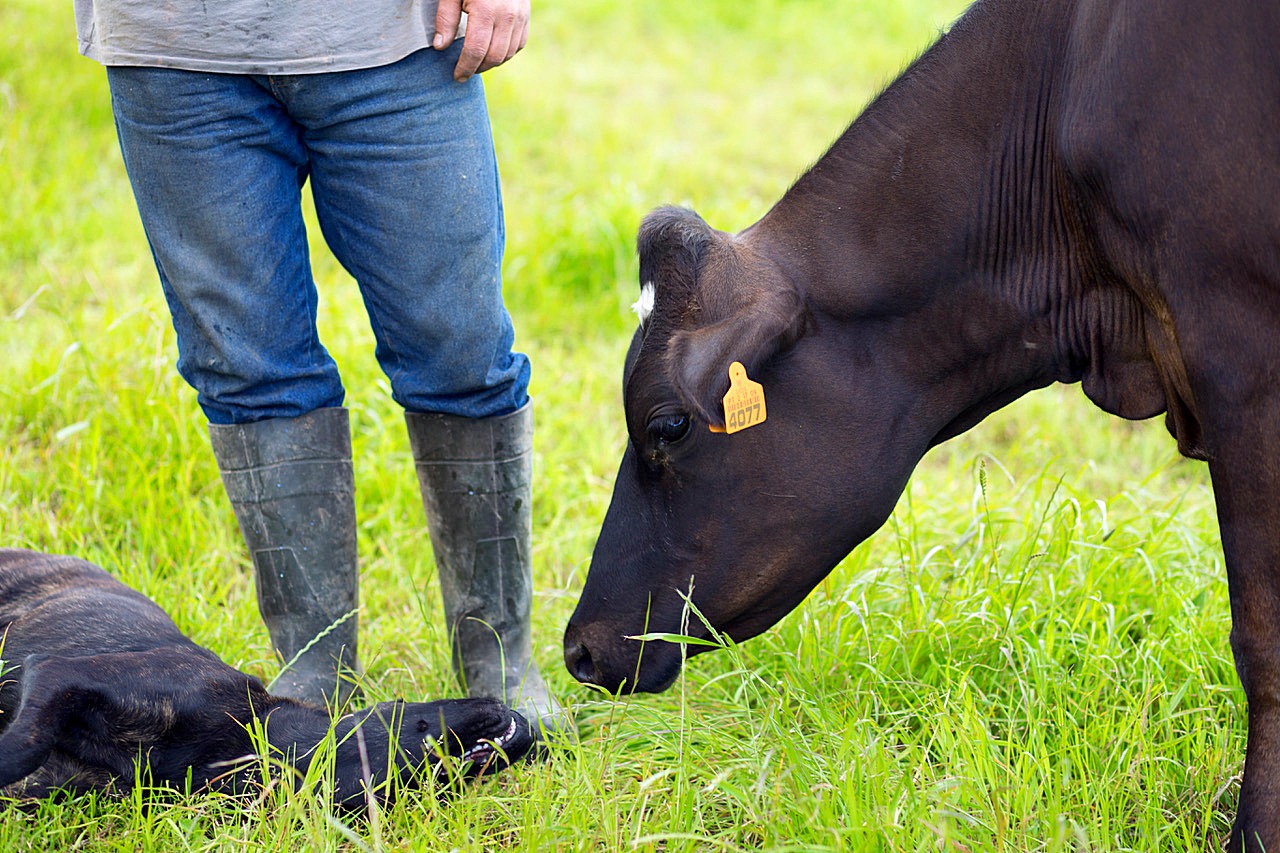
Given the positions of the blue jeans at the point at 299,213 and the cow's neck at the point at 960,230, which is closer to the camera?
the cow's neck at the point at 960,230

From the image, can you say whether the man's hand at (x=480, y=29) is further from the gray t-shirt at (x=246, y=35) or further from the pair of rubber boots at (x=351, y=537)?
the pair of rubber boots at (x=351, y=537)

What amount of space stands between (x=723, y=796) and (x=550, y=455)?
218cm

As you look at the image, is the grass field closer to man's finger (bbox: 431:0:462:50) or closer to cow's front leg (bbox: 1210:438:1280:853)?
→ cow's front leg (bbox: 1210:438:1280:853)

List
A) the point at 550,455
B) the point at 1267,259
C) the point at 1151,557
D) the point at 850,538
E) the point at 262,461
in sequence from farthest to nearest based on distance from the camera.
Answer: the point at 550,455 → the point at 1151,557 → the point at 262,461 → the point at 850,538 → the point at 1267,259

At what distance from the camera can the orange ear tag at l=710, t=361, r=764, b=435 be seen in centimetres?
272

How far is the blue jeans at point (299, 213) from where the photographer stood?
2889 mm

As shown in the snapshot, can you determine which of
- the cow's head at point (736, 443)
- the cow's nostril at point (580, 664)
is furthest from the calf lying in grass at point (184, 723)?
the cow's head at point (736, 443)

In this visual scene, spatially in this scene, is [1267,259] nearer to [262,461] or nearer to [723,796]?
[723,796]

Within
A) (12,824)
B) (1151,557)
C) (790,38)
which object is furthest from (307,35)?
(790,38)

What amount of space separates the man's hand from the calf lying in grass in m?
1.48

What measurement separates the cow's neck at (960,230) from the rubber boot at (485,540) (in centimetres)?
99

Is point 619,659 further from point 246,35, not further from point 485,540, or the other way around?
point 246,35

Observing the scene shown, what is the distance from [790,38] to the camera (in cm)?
1158

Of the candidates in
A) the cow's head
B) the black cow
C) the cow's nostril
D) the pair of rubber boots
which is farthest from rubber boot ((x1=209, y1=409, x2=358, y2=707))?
the cow's head
